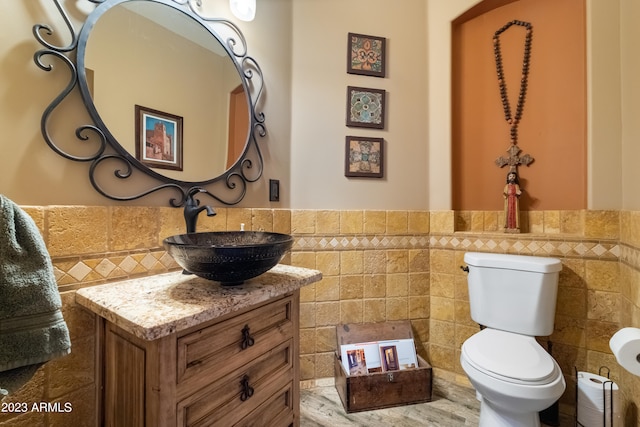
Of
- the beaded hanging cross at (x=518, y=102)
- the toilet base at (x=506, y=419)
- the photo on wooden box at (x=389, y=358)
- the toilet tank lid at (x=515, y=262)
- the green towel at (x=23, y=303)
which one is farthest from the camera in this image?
the beaded hanging cross at (x=518, y=102)

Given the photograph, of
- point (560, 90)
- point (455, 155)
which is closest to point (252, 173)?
point (455, 155)

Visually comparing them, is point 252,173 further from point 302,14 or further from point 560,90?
point 560,90

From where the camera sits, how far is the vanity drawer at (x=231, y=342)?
0.69 m

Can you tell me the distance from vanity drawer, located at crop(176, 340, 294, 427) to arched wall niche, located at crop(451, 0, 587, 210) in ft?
5.07

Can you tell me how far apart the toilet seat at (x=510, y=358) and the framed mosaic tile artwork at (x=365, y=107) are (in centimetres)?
137

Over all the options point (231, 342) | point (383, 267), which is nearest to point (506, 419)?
point (383, 267)

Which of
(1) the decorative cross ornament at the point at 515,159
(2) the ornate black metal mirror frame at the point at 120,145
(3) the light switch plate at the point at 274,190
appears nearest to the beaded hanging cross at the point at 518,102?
(1) the decorative cross ornament at the point at 515,159

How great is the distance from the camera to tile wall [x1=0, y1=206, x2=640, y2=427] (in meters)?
0.89

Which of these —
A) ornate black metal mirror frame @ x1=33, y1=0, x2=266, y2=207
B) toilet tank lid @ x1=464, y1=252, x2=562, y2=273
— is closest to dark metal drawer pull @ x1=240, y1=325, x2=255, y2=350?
ornate black metal mirror frame @ x1=33, y1=0, x2=266, y2=207

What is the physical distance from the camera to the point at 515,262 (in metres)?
1.37

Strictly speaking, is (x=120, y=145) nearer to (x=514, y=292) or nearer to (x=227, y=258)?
(x=227, y=258)

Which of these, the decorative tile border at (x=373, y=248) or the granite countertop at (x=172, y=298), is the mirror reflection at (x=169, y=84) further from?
the granite countertop at (x=172, y=298)

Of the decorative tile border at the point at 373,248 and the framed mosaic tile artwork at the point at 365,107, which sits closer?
the decorative tile border at the point at 373,248

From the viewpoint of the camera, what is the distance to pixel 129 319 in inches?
24.6
